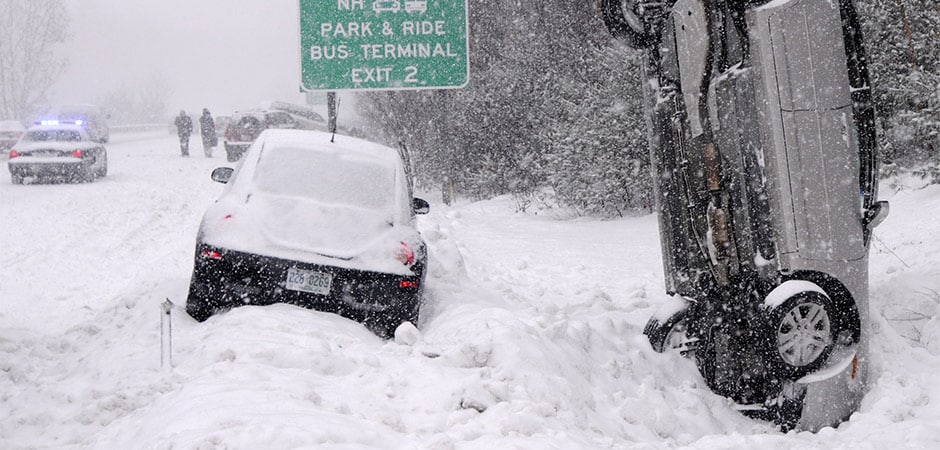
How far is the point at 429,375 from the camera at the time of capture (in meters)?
5.21

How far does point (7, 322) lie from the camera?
7.97 m

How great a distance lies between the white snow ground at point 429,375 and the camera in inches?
170

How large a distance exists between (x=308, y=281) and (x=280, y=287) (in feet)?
0.67

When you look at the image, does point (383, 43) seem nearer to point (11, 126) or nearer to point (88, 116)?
point (11, 126)

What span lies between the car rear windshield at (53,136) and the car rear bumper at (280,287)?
1625 cm

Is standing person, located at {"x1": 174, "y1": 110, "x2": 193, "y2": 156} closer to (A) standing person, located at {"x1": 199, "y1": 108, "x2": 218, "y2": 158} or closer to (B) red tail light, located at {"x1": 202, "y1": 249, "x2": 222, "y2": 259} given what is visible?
(A) standing person, located at {"x1": 199, "y1": 108, "x2": 218, "y2": 158}

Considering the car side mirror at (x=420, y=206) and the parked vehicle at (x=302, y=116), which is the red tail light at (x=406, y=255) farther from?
the parked vehicle at (x=302, y=116)

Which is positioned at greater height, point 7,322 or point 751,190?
point 751,190

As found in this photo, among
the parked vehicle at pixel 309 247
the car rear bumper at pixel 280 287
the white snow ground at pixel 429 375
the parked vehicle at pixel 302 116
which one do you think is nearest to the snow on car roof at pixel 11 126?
the parked vehicle at pixel 302 116

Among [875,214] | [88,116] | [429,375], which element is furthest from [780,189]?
[88,116]

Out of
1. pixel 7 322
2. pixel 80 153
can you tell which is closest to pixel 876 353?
pixel 7 322

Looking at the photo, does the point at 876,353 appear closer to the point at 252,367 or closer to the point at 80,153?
the point at 252,367

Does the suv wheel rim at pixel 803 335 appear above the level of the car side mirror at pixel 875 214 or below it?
below

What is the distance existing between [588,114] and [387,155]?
786 cm
